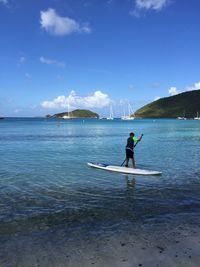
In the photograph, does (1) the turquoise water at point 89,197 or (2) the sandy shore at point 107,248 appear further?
(1) the turquoise water at point 89,197

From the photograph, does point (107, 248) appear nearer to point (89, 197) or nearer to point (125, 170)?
point (89, 197)

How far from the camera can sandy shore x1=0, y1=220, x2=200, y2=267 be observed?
891 centimetres

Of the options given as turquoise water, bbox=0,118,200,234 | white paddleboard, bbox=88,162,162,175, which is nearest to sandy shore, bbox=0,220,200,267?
turquoise water, bbox=0,118,200,234

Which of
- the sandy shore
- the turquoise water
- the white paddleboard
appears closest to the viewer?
the sandy shore

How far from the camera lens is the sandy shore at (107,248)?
8.91 meters

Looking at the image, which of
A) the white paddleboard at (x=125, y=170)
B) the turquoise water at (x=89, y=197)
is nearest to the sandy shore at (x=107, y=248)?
the turquoise water at (x=89, y=197)

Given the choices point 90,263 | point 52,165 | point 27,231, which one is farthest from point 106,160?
point 90,263

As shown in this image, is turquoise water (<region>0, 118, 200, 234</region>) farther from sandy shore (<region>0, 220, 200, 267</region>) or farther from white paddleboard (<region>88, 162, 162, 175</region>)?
sandy shore (<region>0, 220, 200, 267</region>)

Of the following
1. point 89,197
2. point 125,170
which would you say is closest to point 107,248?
point 89,197

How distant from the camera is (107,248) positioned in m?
9.86

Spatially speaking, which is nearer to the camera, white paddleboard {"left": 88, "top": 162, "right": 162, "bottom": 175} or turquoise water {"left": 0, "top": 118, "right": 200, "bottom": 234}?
turquoise water {"left": 0, "top": 118, "right": 200, "bottom": 234}

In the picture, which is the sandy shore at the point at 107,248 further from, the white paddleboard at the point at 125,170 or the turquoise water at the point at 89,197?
the white paddleboard at the point at 125,170

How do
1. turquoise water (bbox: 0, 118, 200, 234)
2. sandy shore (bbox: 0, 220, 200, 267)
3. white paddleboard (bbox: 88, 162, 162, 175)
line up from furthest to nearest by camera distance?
white paddleboard (bbox: 88, 162, 162, 175) < turquoise water (bbox: 0, 118, 200, 234) < sandy shore (bbox: 0, 220, 200, 267)

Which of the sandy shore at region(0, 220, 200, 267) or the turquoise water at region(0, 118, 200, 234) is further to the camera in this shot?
the turquoise water at region(0, 118, 200, 234)
